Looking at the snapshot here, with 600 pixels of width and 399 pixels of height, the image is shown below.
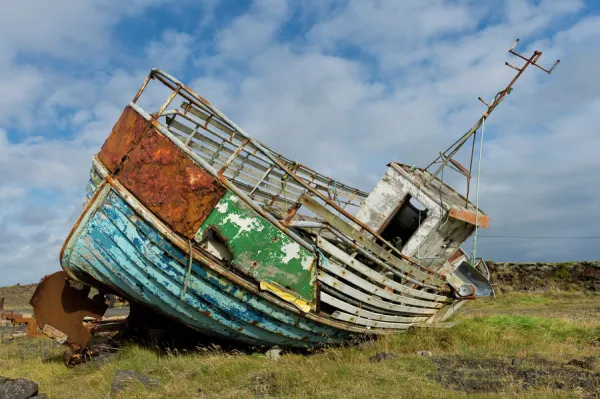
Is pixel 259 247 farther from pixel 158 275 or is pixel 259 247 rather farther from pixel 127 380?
pixel 127 380

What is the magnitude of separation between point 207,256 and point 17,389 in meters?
2.52

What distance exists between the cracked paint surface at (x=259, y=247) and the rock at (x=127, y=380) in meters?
1.66

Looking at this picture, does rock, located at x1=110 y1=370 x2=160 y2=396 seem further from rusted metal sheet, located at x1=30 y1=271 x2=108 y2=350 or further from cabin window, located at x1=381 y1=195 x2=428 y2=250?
cabin window, located at x1=381 y1=195 x2=428 y2=250

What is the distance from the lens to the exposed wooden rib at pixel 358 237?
249 inches

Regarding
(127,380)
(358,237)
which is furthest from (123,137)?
(358,237)

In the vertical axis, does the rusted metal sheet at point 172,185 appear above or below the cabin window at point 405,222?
below

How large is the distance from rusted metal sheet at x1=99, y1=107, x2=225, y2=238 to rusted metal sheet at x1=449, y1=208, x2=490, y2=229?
390cm

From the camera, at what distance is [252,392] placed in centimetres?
513

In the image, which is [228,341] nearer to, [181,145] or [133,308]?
[133,308]

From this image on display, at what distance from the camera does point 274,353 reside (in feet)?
22.8

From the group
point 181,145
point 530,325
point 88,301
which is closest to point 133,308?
point 88,301

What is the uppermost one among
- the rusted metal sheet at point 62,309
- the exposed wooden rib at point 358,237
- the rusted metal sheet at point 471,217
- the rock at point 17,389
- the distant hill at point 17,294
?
the rusted metal sheet at point 471,217

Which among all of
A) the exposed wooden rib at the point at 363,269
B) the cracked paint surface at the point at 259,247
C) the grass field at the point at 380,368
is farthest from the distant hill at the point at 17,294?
the exposed wooden rib at the point at 363,269

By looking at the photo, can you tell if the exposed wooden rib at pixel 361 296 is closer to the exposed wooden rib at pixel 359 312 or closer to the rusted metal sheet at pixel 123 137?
the exposed wooden rib at pixel 359 312
